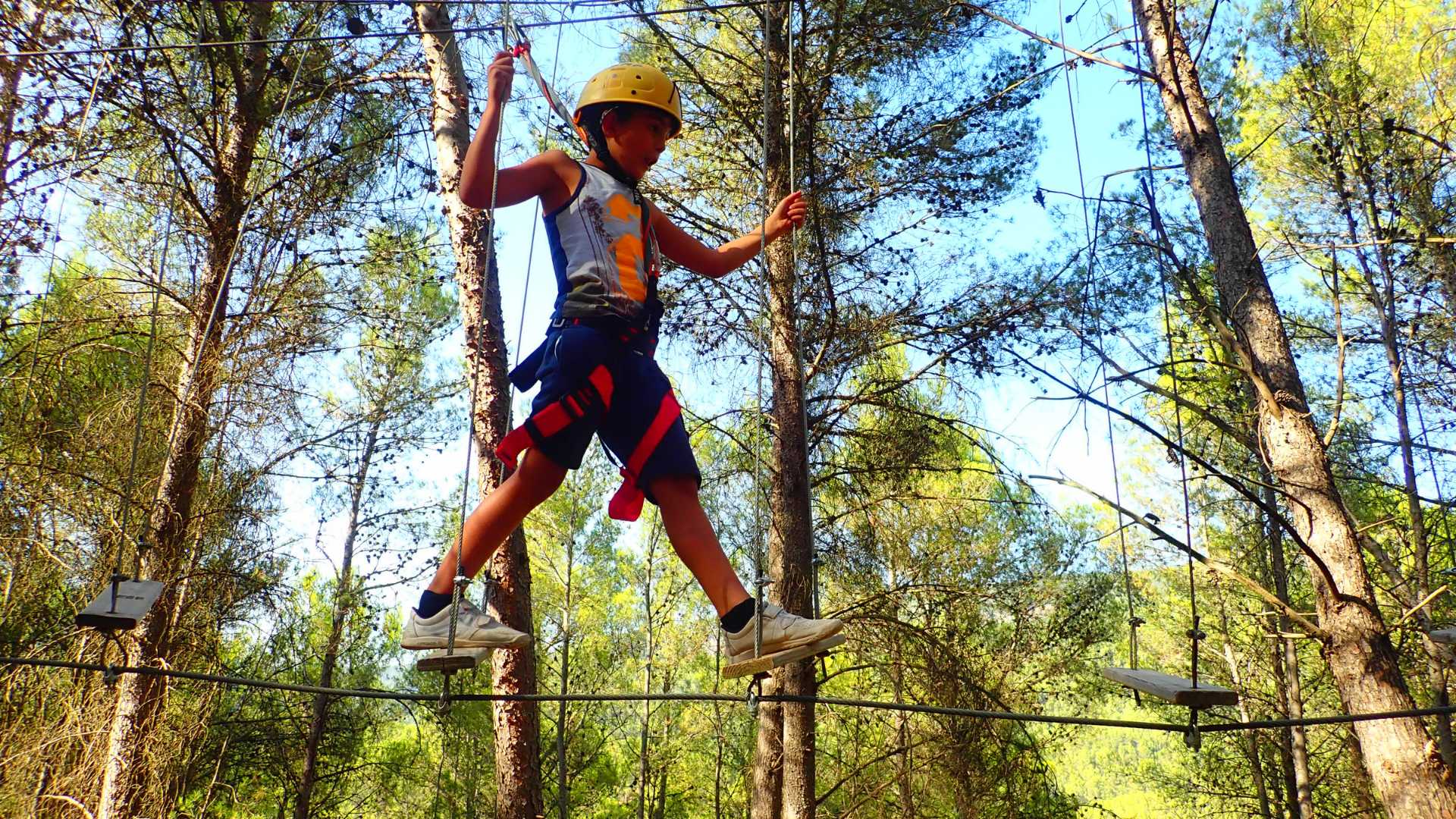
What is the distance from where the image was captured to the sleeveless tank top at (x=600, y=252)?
2506 millimetres

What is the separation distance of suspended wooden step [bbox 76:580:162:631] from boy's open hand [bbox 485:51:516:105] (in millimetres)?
1590

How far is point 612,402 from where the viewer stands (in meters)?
2.55

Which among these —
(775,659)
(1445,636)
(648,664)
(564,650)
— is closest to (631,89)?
(775,659)

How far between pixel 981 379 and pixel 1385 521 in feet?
Answer: 8.54

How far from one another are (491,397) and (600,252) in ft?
7.67

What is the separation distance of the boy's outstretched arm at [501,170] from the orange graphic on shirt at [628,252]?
14 cm

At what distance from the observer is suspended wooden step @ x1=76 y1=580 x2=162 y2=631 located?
2549 millimetres

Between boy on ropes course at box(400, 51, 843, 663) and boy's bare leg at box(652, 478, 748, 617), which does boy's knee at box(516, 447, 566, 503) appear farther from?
boy's bare leg at box(652, 478, 748, 617)

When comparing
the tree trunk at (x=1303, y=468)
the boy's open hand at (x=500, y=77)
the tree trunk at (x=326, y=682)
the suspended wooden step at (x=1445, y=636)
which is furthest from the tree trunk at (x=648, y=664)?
the boy's open hand at (x=500, y=77)

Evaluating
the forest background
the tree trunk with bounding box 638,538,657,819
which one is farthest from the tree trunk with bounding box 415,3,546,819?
the tree trunk with bounding box 638,538,657,819

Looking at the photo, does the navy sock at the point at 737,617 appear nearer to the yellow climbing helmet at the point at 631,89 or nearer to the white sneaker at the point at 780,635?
the white sneaker at the point at 780,635

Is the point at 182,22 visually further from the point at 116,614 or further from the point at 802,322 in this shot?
the point at 116,614

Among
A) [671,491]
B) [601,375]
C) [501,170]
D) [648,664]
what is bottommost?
[671,491]

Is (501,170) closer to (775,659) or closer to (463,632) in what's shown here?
(463,632)
